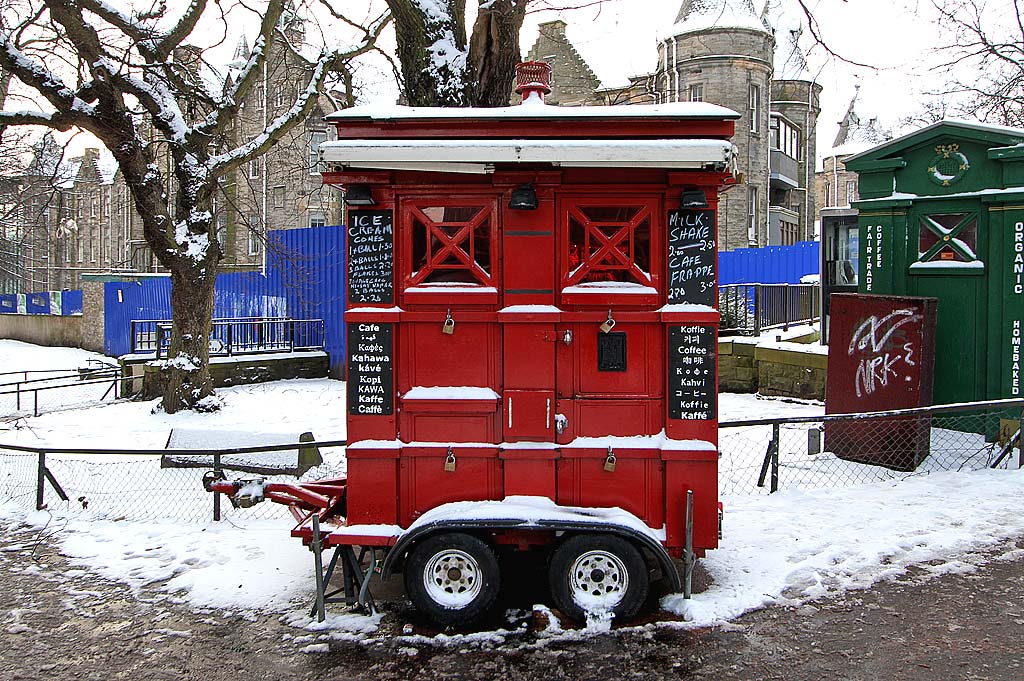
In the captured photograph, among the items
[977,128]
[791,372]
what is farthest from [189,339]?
[977,128]

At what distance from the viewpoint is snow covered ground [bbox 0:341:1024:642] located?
614cm

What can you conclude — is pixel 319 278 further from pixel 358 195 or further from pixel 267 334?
pixel 358 195

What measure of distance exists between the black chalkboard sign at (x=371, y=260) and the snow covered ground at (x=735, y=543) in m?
2.27

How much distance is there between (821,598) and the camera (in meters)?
5.99

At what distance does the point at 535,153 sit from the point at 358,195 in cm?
129

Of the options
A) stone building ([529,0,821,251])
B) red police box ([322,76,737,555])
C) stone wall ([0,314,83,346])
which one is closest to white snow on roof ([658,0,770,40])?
stone building ([529,0,821,251])

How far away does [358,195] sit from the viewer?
576 centimetres

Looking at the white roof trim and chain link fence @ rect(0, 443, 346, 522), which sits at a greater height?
the white roof trim

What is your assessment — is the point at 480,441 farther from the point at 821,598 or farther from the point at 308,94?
the point at 308,94

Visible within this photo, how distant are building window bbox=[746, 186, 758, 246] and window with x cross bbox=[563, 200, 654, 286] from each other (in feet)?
95.2

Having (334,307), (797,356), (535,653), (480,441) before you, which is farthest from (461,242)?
(334,307)

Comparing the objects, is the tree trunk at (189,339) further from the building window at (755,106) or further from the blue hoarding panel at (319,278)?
the building window at (755,106)

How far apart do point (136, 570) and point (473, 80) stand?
626 centimetres

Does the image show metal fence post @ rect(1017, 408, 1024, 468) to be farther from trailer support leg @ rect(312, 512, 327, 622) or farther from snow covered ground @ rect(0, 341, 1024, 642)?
trailer support leg @ rect(312, 512, 327, 622)
